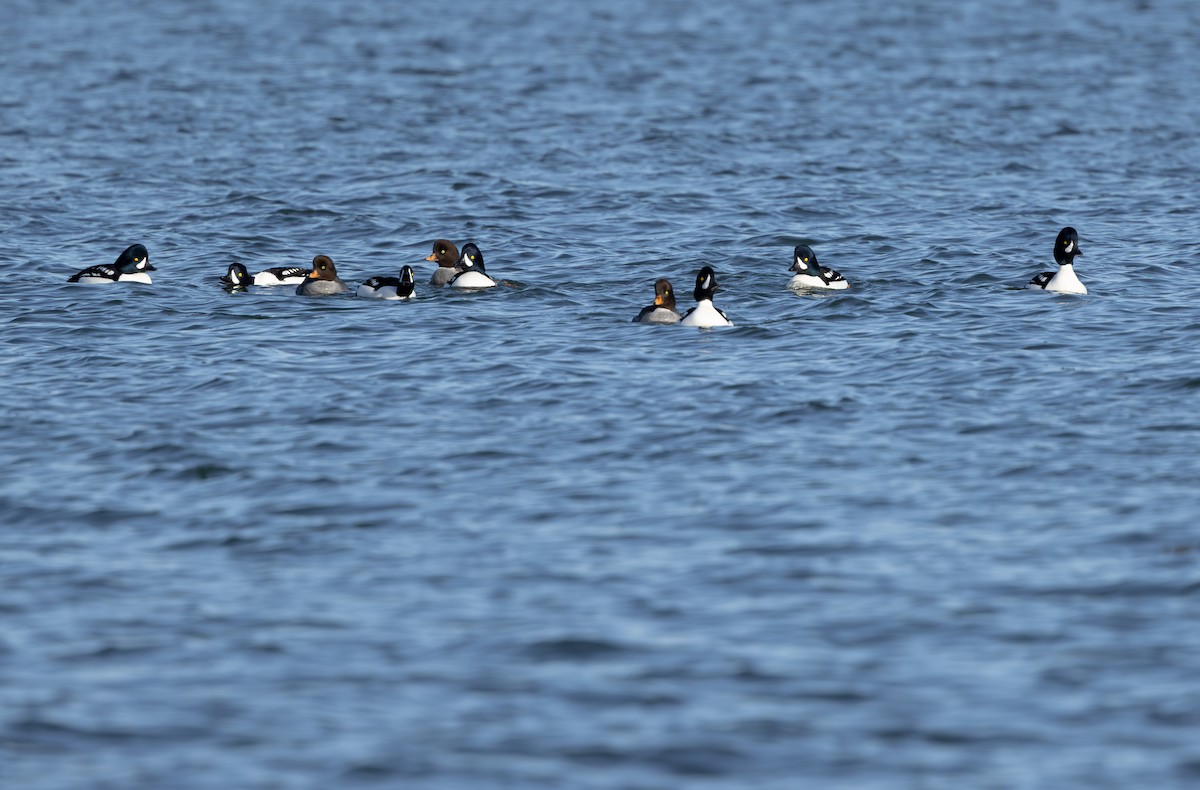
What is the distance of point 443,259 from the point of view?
2805cm

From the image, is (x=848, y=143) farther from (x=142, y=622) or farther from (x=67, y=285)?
(x=142, y=622)

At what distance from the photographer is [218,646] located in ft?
44.4

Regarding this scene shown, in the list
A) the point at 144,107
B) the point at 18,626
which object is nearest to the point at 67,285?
the point at 18,626

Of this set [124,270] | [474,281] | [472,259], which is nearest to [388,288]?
[474,281]

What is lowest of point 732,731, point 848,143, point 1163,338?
point 732,731

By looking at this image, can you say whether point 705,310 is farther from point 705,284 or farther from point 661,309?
point 661,309

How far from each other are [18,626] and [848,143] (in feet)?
99.4

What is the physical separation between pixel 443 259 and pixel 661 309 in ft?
15.9

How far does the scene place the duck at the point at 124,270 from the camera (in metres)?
26.9

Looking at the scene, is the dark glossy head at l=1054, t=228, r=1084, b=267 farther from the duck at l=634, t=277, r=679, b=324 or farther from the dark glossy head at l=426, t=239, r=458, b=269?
the dark glossy head at l=426, t=239, r=458, b=269

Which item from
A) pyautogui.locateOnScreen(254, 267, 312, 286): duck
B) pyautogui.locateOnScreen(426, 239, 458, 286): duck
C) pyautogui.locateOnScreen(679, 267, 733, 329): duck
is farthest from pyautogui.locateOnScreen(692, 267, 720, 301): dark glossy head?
pyautogui.locateOnScreen(254, 267, 312, 286): duck

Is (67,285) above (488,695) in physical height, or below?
above

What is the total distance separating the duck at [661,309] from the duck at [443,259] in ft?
13.7

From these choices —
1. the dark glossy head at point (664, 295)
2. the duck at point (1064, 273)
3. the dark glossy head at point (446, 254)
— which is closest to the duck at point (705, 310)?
the dark glossy head at point (664, 295)
